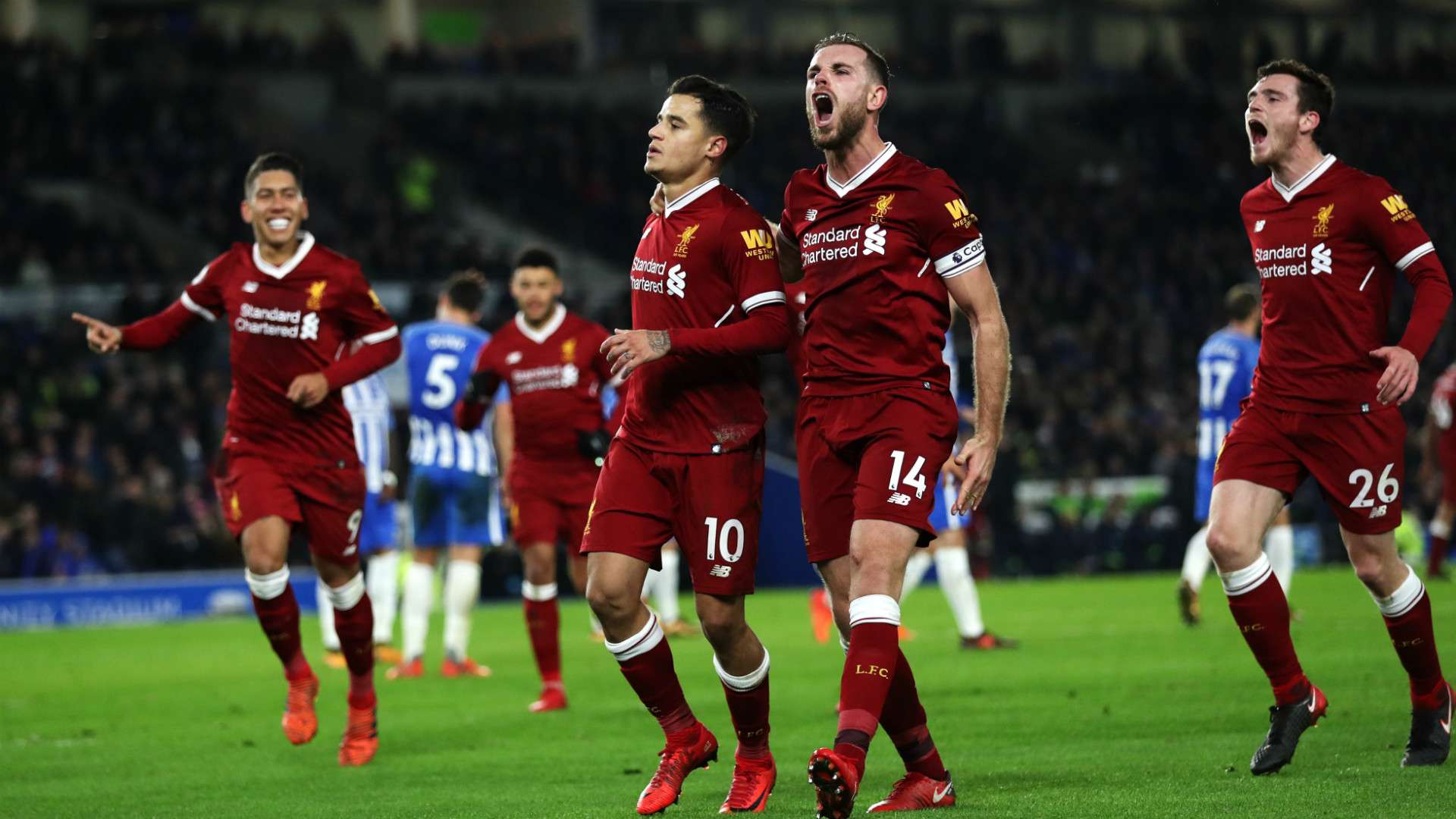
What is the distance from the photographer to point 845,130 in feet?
20.2

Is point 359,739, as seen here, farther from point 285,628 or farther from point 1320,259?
point 1320,259

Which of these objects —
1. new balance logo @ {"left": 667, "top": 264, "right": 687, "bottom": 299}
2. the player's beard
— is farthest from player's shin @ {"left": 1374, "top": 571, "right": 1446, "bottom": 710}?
new balance logo @ {"left": 667, "top": 264, "right": 687, "bottom": 299}

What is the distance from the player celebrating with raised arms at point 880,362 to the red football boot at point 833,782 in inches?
21.3

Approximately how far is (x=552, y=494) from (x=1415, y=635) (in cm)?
552

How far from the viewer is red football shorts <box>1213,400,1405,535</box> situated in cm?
691

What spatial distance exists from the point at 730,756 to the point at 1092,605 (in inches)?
417

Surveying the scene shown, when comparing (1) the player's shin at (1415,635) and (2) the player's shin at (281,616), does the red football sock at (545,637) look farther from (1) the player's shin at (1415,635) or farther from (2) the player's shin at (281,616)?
(1) the player's shin at (1415,635)

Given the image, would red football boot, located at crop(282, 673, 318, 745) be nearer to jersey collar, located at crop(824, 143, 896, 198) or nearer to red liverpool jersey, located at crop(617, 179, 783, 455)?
red liverpool jersey, located at crop(617, 179, 783, 455)

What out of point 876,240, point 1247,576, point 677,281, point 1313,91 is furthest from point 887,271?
point 1313,91

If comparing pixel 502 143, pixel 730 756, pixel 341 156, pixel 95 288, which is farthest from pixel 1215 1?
pixel 730 756

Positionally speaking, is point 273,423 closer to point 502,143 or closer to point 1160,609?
point 1160,609

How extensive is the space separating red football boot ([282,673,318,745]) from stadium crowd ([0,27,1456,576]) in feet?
44.2

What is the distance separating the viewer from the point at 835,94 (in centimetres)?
616

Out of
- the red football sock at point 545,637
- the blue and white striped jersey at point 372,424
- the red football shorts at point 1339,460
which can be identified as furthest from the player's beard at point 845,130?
the blue and white striped jersey at point 372,424
